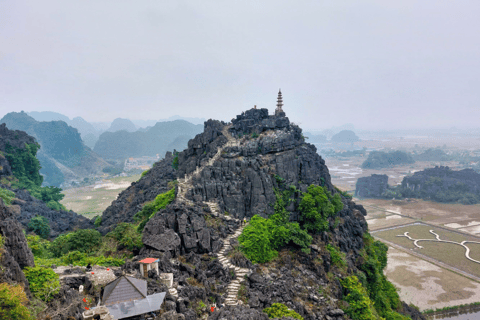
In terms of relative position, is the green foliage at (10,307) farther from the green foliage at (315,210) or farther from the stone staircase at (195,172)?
the green foliage at (315,210)

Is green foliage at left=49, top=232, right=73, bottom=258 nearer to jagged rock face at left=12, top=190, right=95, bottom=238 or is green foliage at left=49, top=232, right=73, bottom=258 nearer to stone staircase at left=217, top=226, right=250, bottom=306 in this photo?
stone staircase at left=217, top=226, right=250, bottom=306

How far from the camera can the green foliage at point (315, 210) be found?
111 ft

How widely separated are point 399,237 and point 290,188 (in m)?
49.2

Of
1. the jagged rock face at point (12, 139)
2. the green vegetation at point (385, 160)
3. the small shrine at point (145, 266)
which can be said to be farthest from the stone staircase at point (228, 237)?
the green vegetation at point (385, 160)

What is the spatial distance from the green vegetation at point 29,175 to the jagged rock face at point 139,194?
1951cm

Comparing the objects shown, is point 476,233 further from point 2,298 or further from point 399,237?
point 2,298

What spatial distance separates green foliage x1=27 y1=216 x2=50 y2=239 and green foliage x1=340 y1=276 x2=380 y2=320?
44118 mm

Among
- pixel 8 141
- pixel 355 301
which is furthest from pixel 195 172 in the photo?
pixel 8 141

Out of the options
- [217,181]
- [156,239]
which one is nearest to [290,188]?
[217,181]

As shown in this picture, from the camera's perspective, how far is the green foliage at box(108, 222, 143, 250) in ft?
84.8

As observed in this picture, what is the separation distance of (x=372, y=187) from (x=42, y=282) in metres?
121

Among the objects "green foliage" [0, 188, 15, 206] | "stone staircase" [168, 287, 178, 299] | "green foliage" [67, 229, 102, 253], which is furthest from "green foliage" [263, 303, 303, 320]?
"green foliage" [0, 188, 15, 206]

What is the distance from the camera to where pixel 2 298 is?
11.4 metres

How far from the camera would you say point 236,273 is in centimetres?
2461
